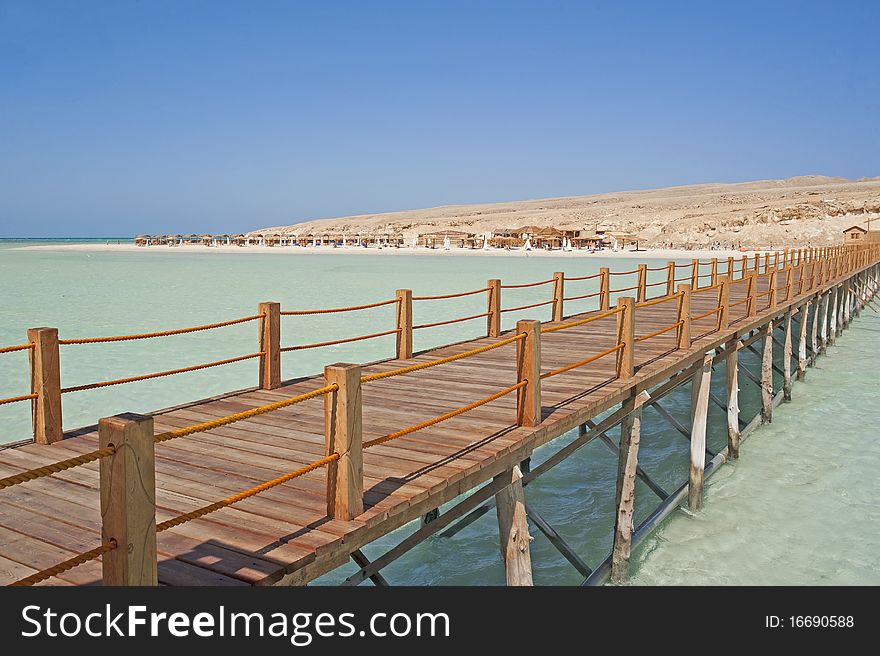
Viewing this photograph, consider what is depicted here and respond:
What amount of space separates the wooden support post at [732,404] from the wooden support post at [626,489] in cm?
420

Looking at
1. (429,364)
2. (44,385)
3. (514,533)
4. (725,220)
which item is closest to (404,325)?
(514,533)

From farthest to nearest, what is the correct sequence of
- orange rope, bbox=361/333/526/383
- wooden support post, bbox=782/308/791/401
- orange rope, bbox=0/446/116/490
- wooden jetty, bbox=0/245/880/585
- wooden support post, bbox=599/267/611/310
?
wooden support post, bbox=782/308/791/401
wooden support post, bbox=599/267/611/310
orange rope, bbox=361/333/526/383
wooden jetty, bbox=0/245/880/585
orange rope, bbox=0/446/116/490

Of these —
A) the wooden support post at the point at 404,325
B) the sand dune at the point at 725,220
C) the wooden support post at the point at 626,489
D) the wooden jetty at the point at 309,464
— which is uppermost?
the sand dune at the point at 725,220

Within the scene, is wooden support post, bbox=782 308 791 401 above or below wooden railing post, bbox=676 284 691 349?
below

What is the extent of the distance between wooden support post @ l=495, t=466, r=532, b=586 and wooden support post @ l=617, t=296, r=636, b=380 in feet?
9.10

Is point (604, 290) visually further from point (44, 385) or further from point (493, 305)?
point (44, 385)

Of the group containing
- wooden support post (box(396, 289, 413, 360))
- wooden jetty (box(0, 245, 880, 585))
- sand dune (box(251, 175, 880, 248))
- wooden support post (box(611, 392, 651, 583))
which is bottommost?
wooden support post (box(611, 392, 651, 583))

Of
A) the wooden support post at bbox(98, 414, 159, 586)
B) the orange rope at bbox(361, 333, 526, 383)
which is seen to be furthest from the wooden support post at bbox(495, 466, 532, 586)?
the wooden support post at bbox(98, 414, 159, 586)

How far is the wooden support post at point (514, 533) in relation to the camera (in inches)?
251

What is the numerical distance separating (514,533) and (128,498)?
149 inches

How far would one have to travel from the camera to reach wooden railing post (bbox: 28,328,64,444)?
610cm

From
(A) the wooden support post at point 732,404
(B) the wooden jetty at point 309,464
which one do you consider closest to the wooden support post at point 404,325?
(B) the wooden jetty at point 309,464

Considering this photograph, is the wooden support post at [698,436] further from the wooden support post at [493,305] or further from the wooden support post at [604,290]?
the wooden support post at [604,290]

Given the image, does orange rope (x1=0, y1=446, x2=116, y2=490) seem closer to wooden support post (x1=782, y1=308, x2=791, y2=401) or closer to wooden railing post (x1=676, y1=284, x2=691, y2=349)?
wooden railing post (x1=676, y1=284, x2=691, y2=349)
